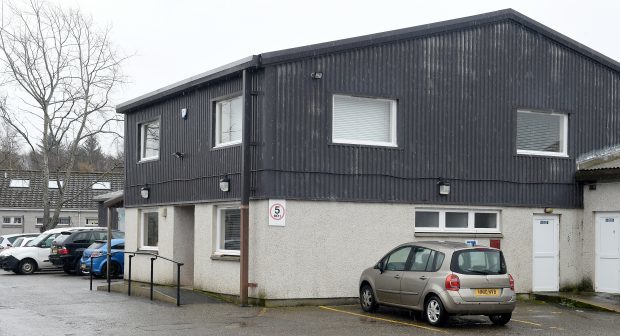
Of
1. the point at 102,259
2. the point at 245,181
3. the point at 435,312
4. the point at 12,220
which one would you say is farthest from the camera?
the point at 12,220

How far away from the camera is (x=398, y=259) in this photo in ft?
51.7

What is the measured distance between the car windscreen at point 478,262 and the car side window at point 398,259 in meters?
1.31

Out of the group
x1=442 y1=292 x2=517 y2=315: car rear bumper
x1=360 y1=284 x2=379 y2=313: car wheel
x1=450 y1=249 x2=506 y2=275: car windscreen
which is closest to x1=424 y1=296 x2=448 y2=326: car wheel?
x1=442 y1=292 x2=517 y2=315: car rear bumper

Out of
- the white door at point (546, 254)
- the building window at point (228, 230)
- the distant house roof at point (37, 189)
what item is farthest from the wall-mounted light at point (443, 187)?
the distant house roof at point (37, 189)

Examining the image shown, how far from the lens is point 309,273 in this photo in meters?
17.6

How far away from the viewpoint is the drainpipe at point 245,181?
1741cm

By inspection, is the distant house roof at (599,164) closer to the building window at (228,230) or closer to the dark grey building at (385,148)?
the dark grey building at (385,148)

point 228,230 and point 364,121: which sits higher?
point 364,121

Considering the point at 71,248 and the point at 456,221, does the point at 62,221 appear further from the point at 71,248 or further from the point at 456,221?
the point at 456,221

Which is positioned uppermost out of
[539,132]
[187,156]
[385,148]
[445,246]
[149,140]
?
[539,132]

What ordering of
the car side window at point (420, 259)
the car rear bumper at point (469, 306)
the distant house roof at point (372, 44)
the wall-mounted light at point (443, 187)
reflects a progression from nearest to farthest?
1. the car rear bumper at point (469, 306)
2. the car side window at point (420, 259)
3. the distant house roof at point (372, 44)
4. the wall-mounted light at point (443, 187)

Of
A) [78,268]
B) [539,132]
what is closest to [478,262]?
[539,132]

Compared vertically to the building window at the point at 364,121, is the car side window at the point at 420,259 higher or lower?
lower

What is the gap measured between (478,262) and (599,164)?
7.92 metres
